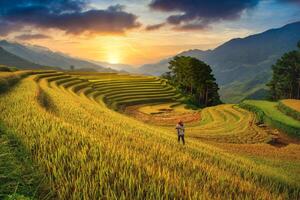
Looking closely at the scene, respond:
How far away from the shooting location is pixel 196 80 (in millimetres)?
81938

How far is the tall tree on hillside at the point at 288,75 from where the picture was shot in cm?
9050

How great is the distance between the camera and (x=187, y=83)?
87.8m

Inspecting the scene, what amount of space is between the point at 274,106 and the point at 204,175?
45.5 metres

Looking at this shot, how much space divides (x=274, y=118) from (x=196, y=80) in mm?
41778

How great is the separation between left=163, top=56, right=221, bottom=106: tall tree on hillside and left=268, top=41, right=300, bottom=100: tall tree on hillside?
73.2ft

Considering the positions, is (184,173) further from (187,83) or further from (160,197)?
(187,83)

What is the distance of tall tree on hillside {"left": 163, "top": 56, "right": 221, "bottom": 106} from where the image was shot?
81812 mm

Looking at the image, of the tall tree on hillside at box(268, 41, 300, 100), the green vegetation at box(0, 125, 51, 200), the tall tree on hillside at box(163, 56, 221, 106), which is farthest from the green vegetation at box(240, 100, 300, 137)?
the tall tree on hillside at box(268, 41, 300, 100)

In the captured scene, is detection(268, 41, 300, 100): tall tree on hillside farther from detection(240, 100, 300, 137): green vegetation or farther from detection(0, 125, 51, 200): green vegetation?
detection(0, 125, 51, 200): green vegetation

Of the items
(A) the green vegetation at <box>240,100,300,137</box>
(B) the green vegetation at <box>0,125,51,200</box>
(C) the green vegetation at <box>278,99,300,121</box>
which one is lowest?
(A) the green vegetation at <box>240,100,300,137</box>

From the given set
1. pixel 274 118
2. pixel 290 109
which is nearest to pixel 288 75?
pixel 290 109

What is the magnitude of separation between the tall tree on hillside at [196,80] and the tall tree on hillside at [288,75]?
22.3 meters

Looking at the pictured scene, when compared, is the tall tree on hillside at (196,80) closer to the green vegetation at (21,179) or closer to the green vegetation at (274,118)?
the green vegetation at (274,118)

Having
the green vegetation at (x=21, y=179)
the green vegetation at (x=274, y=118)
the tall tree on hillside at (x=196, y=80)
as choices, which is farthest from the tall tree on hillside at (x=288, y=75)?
the green vegetation at (x=21, y=179)
